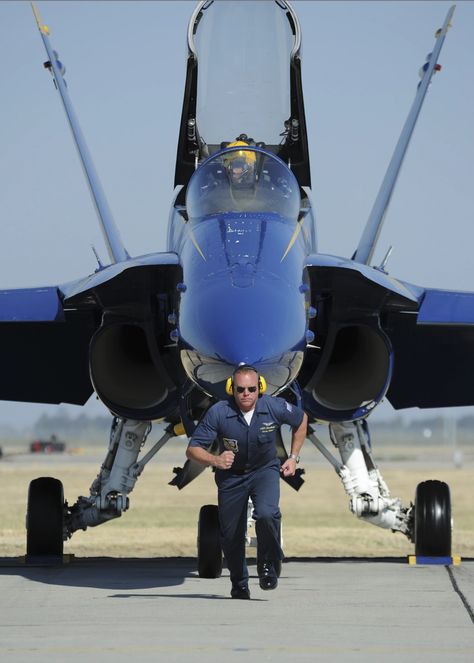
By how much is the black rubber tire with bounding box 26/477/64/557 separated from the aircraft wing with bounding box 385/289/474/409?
332 cm

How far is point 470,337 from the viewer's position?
12.9m

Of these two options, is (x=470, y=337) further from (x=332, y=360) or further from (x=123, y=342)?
(x=123, y=342)

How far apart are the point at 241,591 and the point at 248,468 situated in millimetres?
882

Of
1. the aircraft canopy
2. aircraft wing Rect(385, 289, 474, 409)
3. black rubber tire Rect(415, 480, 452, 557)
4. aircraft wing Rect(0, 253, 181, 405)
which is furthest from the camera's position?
black rubber tire Rect(415, 480, 452, 557)

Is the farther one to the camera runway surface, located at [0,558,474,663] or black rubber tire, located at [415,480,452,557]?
black rubber tire, located at [415,480,452,557]

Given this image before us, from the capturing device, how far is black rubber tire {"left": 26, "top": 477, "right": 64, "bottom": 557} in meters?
12.9

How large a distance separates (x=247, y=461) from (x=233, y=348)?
2.28 ft

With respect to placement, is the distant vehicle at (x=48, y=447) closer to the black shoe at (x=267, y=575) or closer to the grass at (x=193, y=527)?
the grass at (x=193, y=527)

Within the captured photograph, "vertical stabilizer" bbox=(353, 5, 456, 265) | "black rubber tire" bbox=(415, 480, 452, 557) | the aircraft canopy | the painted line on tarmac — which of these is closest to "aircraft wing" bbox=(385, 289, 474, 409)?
"vertical stabilizer" bbox=(353, 5, 456, 265)

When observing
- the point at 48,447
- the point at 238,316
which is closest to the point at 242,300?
the point at 238,316

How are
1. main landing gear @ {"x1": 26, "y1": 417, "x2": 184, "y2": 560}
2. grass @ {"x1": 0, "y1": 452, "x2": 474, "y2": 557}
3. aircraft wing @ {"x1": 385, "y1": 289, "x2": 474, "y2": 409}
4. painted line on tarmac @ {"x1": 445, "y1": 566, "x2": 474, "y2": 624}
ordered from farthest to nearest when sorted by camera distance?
grass @ {"x1": 0, "y1": 452, "x2": 474, "y2": 557} → main landing gear @ {"x1": 26, "y1": 417, "x2": 184, "y2": 560} → aircraft wing @ {"x1": 385, "y1": 289, "x2": 474, "y2": 409} → painted line on tarmac @ {"x1": 445, "y1": 566, "x2": 474, "y2": 624}

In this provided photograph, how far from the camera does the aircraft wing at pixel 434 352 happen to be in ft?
38.3

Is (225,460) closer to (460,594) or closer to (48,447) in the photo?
(460,594)

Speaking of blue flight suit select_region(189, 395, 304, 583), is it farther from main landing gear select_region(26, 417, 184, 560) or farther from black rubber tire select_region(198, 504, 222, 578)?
main landing gear select_region(26, 417, 184, 560)
